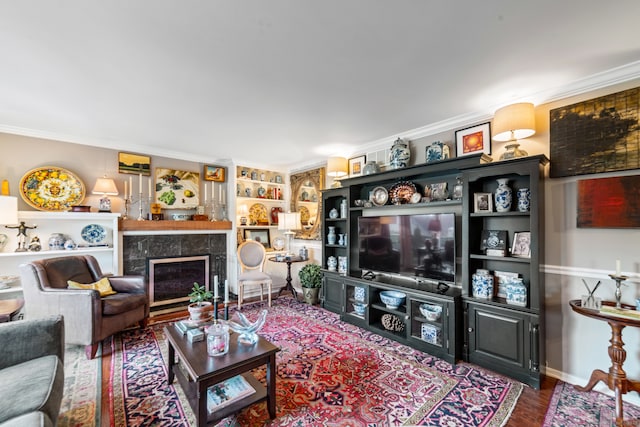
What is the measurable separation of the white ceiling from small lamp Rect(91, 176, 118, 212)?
0.81 metres

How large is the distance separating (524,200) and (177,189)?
4.57 metres

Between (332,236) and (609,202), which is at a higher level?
(609,202)

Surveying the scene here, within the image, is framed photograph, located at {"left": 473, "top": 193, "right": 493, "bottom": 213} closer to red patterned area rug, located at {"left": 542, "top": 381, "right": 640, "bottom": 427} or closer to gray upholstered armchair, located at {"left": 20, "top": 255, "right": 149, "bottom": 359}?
red patterned area rug, located at {"left": 542, "top": 381, "right": 640, "bottom": 427}

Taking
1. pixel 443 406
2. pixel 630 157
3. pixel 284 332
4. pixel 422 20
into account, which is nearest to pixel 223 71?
pixel 422 20

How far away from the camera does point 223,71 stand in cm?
209

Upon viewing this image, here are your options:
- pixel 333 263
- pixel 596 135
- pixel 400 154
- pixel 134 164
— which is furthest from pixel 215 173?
pixel 596 135

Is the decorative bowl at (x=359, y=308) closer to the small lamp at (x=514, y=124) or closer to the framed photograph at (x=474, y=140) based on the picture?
the framed photograph at (x=474, y=140)

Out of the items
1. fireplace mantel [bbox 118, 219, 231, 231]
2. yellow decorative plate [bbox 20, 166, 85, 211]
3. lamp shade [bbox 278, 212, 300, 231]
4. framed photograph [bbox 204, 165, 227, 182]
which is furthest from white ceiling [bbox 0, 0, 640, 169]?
lamp shade [bbox 278, 212, 300, 231]

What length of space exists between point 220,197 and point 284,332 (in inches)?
109

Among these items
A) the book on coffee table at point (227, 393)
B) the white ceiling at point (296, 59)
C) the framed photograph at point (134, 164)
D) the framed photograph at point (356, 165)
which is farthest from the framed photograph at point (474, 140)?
the framed photograph at point (134, 164)

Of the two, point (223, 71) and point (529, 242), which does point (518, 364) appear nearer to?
point (529, 242)

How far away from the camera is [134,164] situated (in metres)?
4.06

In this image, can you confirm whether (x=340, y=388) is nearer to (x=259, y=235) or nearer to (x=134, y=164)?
(x=259, y=235)

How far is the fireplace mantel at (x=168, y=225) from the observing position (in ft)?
12.6
